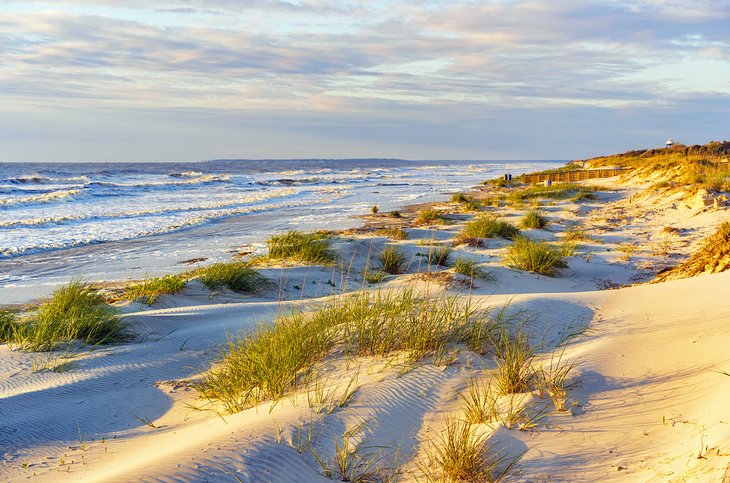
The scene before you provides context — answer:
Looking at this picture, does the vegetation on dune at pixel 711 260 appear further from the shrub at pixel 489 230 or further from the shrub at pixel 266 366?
the shrub at pixel 266 366

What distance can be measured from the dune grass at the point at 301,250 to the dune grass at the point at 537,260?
2922 millimetres

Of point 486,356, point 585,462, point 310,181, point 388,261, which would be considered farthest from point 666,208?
point 310,181

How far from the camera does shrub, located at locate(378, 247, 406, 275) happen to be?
978cm

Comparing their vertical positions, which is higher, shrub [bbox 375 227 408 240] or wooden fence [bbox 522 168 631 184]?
wooden fence [bbox 522 168 631 184]

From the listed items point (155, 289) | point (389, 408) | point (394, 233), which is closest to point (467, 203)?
point (394, 233)

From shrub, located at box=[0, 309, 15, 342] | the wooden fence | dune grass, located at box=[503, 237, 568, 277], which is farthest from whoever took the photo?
the wooden fence

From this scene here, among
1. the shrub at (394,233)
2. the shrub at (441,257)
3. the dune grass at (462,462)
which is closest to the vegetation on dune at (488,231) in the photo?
the shrub at (394,233)

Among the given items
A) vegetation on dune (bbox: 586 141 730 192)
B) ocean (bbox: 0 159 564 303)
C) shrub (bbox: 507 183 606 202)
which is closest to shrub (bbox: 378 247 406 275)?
ocean (bbox: 0 159 564 303)

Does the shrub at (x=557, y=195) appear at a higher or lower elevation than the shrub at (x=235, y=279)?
higher

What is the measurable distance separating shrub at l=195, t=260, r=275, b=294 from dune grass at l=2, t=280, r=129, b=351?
2.19m

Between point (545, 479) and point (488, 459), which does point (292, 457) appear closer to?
point (488, 459)

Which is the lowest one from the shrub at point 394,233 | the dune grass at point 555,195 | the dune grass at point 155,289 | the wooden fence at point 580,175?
the dune grass at point 155,289

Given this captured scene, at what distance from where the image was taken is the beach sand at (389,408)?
2902mm

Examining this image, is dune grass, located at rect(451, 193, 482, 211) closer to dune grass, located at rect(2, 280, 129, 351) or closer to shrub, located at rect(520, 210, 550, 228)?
shrub, located at rect(520, 210, 550, 228)
